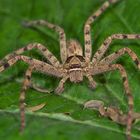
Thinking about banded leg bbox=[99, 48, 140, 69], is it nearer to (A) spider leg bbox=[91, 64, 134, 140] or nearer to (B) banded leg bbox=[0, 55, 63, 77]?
(A) spider leg bbox=[91, 64, 134, 140]

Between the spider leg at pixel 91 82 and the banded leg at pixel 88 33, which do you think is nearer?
the spider leg at pixel 91 82

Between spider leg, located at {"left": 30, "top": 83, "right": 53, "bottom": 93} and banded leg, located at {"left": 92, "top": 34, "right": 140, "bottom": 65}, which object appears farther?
banded leg, located at {"left": 92, "top": 34, "right": 140, "bottom": 65}

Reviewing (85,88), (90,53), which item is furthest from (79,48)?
(85,88)

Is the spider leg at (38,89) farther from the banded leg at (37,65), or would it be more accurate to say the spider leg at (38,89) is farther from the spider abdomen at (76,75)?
the spider abdomen at (76,75)

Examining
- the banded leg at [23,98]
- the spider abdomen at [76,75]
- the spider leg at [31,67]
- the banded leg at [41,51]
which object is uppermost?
the banded leg at [41,51]

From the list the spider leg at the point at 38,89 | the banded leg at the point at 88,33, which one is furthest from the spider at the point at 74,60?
the spider leg at the point at 38,89

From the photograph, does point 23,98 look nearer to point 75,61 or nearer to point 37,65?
point 37,65

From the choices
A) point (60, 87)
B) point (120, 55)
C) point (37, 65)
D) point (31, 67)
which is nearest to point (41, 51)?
point (37, 65)

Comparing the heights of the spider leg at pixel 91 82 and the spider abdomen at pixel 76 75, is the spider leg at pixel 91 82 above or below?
below

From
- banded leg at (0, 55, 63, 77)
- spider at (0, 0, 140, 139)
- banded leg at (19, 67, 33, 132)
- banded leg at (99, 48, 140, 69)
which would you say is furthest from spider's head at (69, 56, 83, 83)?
banded leg at (19, 67, 33, 132)

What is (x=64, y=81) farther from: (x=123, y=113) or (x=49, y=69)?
(x=123, y=113)
